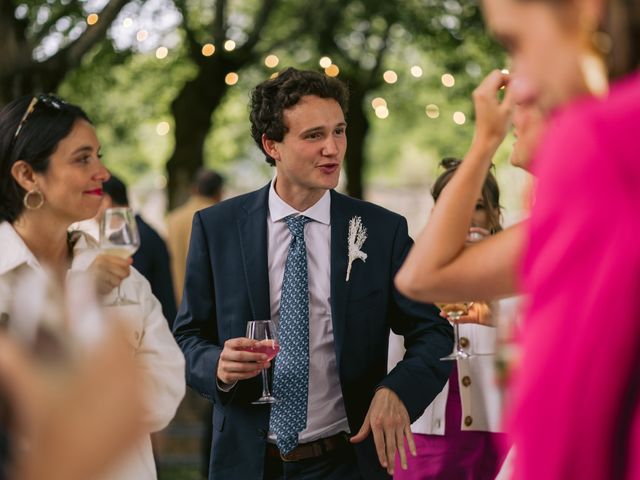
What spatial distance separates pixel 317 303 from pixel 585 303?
107 inches

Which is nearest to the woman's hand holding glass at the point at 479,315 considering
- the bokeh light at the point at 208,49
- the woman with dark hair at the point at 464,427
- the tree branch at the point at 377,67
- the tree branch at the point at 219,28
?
the woman with dark hair at the point at 464,427

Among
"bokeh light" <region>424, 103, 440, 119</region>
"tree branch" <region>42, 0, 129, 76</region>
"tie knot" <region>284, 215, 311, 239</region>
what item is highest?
"tree branch" <region>42, 0, 129, 76</region>

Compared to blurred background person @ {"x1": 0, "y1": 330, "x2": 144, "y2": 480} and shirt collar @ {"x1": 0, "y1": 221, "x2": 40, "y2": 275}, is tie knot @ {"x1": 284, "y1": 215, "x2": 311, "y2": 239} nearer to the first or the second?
shirt collar @ {"x1": 0, "y1": 221, "x2": 40, "y2": 275}

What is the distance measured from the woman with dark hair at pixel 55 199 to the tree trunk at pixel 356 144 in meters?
13.6

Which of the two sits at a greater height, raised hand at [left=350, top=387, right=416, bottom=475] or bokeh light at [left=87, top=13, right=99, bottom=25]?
bokeh light at [left=87, top=13, right=99, bottom=25]

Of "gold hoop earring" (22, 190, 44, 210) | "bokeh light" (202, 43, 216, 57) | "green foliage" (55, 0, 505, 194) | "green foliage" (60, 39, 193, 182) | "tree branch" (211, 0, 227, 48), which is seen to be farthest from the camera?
"green foliage" (60, 39, 193, 182)

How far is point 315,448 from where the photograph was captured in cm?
409

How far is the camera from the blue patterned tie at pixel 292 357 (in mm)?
4078

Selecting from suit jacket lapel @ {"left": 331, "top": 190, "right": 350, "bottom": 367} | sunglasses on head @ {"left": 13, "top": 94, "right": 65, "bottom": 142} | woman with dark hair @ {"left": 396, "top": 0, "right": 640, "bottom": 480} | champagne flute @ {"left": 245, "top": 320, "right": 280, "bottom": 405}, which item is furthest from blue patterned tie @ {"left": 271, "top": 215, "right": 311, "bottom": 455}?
woman with dark hair @ {"left": 396, "top": 0, "right": 640, "bottom": 480}

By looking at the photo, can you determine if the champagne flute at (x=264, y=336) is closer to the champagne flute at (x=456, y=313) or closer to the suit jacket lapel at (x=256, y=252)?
the suit jacket lapel at (x=256, y=252)

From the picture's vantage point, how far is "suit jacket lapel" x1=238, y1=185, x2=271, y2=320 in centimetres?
425

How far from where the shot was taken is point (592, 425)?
1.64 meters

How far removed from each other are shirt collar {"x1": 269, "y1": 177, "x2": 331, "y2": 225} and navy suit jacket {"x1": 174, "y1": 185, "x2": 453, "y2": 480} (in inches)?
1.1

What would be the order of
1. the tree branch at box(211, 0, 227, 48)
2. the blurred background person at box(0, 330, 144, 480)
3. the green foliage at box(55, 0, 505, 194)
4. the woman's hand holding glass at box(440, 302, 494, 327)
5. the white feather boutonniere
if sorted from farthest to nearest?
the green foliage at box(55, 0, 505, 194)
the tree branch at box(211, 0, 227, 48)
the woman's hand holding glass at box(440, 302, 494, 327)
the white feather boutonniere
the blurred background person at box(0, 330, 144, 480)
